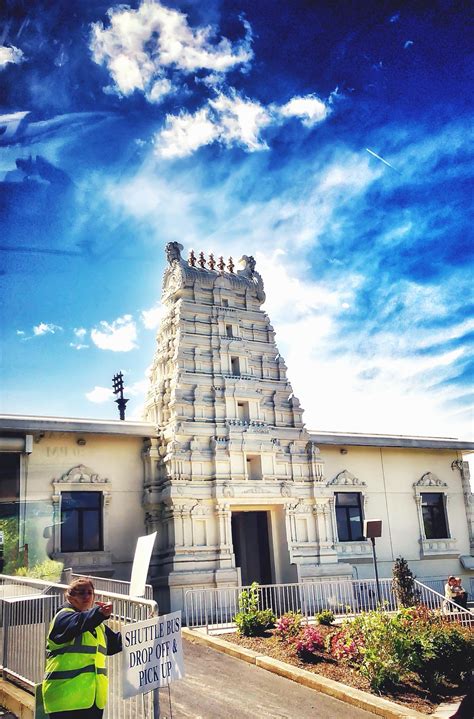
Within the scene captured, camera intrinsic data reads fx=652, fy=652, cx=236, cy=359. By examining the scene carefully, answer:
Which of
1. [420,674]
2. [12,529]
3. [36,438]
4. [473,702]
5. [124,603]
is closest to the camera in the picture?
[124,603]

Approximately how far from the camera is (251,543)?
24250 mm

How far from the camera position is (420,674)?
11.1 meters

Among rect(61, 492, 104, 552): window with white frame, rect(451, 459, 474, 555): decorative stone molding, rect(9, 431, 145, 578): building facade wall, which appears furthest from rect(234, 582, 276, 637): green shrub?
rect(451, 459, 474, 555): decorative stone molding

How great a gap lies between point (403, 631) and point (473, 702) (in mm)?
3414

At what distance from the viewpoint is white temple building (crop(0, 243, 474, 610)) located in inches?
792

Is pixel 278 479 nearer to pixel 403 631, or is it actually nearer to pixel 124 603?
pixel 403 631

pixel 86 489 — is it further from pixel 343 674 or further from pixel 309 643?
pixel 343 674

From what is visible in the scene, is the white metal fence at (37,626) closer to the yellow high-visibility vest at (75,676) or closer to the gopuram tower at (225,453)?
the yellow high-visibility vest at (75,676)

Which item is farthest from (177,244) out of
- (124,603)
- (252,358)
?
(124,603)

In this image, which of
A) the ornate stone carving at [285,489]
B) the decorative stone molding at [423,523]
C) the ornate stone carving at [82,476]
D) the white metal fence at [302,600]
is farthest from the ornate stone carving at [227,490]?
the decorative stone molding at [423,523]

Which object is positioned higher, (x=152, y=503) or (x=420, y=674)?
(x=152, y=503)

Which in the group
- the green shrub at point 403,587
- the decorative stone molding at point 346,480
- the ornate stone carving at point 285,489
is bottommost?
the green shrub at point 403,587

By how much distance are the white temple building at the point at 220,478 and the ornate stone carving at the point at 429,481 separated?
2.3 inches

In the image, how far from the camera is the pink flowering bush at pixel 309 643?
1259cm
